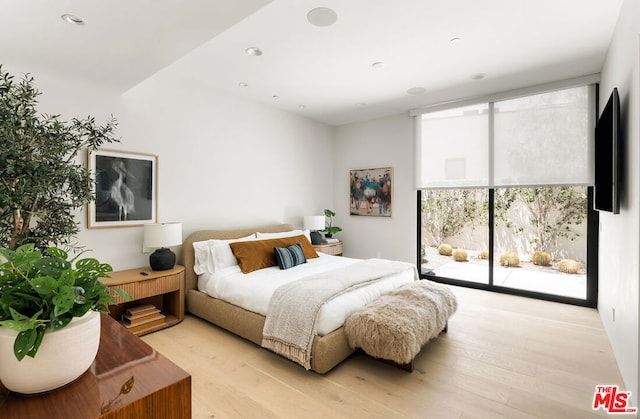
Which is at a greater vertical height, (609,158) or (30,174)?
(609,158)

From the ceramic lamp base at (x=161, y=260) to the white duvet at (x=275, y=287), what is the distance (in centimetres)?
40

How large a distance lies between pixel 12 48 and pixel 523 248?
5.83 m

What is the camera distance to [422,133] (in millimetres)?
4922

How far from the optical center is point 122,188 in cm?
326

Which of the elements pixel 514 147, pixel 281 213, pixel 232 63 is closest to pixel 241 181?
pixel 281 213

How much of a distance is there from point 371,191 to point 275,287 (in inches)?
123

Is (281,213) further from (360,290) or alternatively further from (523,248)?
(523,248)

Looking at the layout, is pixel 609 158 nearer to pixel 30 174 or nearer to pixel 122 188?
pixel 30 174

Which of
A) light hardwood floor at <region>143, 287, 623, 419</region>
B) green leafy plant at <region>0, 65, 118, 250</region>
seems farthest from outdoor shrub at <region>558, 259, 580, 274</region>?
green leafy plant at <region>0, 65, 118, 250</region>

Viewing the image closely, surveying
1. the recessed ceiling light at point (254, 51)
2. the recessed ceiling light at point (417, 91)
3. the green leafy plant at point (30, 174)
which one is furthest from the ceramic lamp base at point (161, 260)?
the recessed ceiling light at point (417, 91)

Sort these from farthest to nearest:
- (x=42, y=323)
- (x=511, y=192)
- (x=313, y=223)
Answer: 1. (x=313, y=223)
2. (x=511, y=192)
3. (x=42, y=323)

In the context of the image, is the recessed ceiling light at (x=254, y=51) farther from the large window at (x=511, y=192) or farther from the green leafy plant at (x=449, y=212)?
the green leafy plant at (x=449, y=212)

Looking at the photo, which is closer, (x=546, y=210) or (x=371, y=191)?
(x=546, y=210)

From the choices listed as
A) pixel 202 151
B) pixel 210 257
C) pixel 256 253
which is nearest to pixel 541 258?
pixel 256 253
